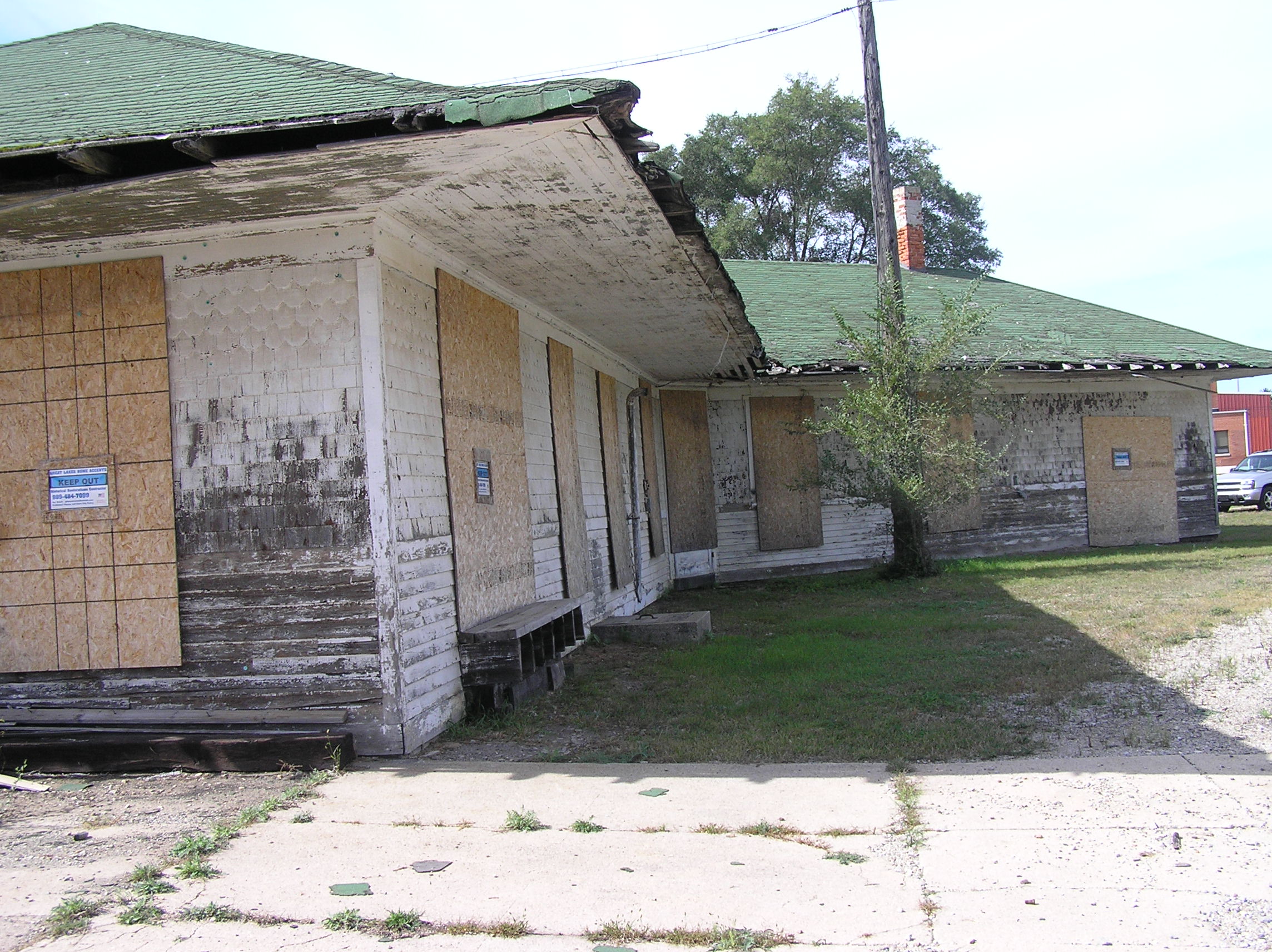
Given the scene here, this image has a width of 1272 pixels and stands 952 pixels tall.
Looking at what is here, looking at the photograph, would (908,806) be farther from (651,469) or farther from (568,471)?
(651,469)

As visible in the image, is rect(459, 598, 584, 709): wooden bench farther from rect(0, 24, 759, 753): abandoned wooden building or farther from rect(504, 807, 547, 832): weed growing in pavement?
rect(504, 807, 547, 832): weed growing in pavement

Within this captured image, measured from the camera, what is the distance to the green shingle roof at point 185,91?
13.9 feet

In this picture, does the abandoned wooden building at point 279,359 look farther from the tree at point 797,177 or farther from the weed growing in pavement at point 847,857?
the tree at point 797,177

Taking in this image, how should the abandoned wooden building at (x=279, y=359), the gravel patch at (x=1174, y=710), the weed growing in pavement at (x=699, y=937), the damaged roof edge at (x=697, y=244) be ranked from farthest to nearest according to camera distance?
1. the damaged roof edge at (x=697, y=244)
2. the gravel patch at (x=1174, y=710)
3. the abandoned wooden building at (x=279, y=359)
4. the weed growing in pavement at (x=699, y=937)

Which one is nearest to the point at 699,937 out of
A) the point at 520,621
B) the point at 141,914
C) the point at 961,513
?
the point at 141,914

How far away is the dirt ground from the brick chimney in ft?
57.7

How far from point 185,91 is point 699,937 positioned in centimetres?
527

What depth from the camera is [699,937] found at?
319 cm

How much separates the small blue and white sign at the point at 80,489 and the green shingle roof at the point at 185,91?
1906 millimetres

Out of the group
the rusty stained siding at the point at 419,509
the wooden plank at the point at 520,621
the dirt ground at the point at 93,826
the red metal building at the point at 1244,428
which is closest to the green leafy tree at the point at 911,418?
the wooden plank at the point at 520,621

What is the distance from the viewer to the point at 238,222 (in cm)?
577

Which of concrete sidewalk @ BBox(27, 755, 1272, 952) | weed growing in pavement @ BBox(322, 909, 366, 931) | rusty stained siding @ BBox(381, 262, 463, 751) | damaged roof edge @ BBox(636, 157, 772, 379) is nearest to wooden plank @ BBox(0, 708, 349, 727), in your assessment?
rusty stained siding @ BBox(381, 262, 463, 751)

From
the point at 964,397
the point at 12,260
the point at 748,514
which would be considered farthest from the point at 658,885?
the point at 748,514

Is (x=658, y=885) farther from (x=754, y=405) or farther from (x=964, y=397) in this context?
(x=754, y=405)
